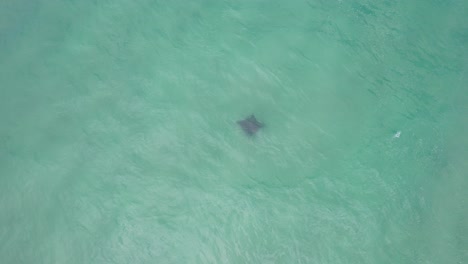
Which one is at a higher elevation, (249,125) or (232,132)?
(249,125)

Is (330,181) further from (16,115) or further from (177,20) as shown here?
(16,115)

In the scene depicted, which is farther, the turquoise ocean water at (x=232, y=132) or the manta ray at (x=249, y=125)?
the manta ray at (x=249, y=125)

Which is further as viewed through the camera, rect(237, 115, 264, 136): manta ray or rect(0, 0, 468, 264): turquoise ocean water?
rect(237, 115, 264, 136): manta ray

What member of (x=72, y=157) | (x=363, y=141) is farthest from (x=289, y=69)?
(x=72, y=157)

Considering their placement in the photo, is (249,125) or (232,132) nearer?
(249,125)
